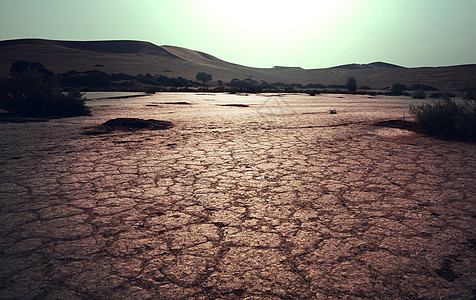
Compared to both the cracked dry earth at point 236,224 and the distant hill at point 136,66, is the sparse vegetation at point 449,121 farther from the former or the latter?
the distant hill at point 136,66

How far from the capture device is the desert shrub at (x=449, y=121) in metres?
5.13

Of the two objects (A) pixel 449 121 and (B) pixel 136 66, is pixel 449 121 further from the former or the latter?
(B) pixel 136 66

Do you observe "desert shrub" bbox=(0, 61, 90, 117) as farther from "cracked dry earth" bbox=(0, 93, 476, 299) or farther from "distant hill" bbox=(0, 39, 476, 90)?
"distant hill" bbox=(0, 39, 476, 90)

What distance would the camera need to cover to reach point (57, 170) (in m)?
3.26

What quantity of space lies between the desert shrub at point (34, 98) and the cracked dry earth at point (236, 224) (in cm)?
439

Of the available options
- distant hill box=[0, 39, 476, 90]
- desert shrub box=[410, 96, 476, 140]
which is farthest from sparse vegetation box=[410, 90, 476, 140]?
distant hill box=[0, 39, 476, 90]

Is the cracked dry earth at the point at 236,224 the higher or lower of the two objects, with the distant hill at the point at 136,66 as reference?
lower

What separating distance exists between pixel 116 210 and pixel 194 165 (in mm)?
1339

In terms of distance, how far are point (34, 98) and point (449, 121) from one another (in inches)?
383

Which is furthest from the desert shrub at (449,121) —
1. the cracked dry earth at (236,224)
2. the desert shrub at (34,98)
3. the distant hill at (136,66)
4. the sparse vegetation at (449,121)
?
the distant hill at (136,66)

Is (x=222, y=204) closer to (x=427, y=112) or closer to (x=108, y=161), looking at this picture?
(x=108, y=161)

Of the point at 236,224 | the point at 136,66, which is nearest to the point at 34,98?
the point at 236,224

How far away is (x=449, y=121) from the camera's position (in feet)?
17.8

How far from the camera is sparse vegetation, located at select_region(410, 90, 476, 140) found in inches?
202
